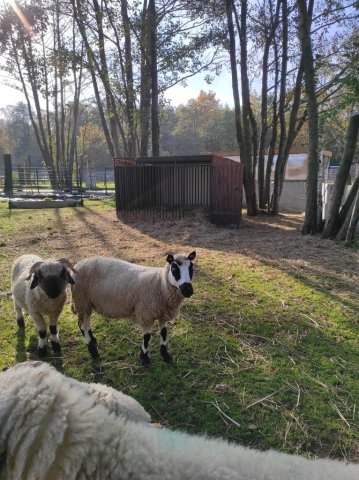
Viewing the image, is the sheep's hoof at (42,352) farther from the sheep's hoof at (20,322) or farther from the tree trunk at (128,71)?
the tree trunk at (128,71)

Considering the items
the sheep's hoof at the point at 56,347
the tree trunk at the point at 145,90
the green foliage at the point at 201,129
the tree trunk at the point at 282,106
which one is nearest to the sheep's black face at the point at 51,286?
the sheep's hoof at the point at 56,347

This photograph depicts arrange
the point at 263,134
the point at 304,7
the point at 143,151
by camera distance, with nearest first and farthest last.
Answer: the point at 304,7
the point at 263,134
the point at 143,151

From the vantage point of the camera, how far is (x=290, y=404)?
11.1ft

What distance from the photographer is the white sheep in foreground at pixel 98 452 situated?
113 centimetres

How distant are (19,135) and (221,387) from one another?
335 ft

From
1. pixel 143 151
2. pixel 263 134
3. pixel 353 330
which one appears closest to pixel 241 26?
pixel 263 134

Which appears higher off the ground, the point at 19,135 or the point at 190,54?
the point at 19,135

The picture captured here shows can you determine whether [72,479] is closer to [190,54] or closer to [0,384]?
[0,384]

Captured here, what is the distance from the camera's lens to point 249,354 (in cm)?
421

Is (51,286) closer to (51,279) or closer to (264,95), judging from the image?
(51,279)

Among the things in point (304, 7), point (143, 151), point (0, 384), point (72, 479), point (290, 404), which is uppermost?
point (304, 7)

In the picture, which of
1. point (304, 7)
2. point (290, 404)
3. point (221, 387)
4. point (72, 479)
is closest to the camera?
point (72, 479)

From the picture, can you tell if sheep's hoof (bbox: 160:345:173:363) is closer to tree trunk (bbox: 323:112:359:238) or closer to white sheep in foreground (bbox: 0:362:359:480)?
white sheep in foreground (bbox: 0:362:359:480)

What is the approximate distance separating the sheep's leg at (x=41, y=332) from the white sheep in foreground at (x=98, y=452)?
10.3 feet
